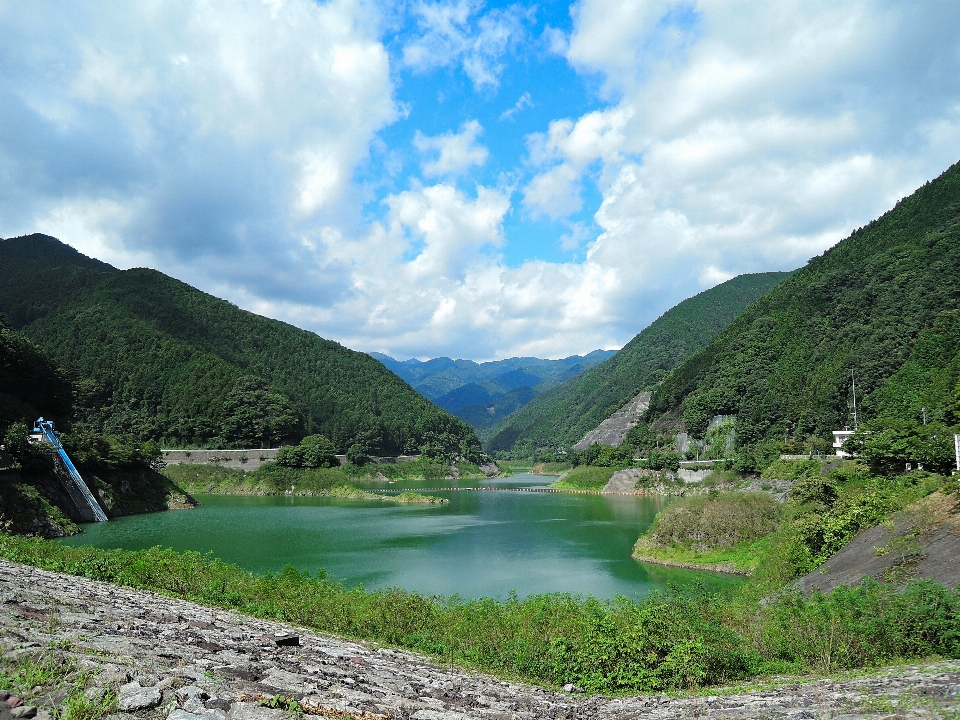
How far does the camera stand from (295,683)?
6523 millimetres

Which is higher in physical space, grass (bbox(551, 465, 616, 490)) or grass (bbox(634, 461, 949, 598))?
grass (bbox(634, 461, 949, 598))

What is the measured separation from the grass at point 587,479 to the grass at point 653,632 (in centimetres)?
6875

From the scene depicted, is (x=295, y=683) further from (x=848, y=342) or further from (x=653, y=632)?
(x=848, y=342)

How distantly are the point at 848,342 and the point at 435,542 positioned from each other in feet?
230

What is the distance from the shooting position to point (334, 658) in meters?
9.24

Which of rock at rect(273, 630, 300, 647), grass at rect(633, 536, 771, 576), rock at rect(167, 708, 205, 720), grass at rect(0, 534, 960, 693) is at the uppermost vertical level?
rock at rect(167, 708, 205, 720)

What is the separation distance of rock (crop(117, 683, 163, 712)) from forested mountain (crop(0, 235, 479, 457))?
92.0 meters

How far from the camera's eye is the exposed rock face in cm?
12862

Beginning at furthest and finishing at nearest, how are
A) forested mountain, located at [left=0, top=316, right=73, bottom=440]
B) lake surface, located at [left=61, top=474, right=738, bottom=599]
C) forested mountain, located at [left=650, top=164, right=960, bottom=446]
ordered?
forested mountain, located at [left=650, top=164, right=960, bottom=446], forested mountain, located at [left=0, top=316, right=73, bottom=440], lake surface, located at [left=61, top=474, right=738, bottom=599]

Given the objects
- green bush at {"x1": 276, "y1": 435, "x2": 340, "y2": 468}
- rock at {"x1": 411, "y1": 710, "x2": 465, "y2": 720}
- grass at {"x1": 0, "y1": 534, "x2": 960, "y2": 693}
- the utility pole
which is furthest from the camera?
green bush at {"x1": 276, "y1": 435, "x2": 340, "y2": 468}

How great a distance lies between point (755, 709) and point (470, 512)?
5006 centimetres

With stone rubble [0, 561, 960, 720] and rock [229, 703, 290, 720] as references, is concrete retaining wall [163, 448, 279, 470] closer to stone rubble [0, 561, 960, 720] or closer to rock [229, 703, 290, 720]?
stone rubble [0, 561, 960, 720]

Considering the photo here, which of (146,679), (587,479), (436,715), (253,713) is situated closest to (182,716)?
(253,713)

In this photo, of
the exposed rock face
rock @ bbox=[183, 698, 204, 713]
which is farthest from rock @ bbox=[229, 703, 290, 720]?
the exposed rock face
